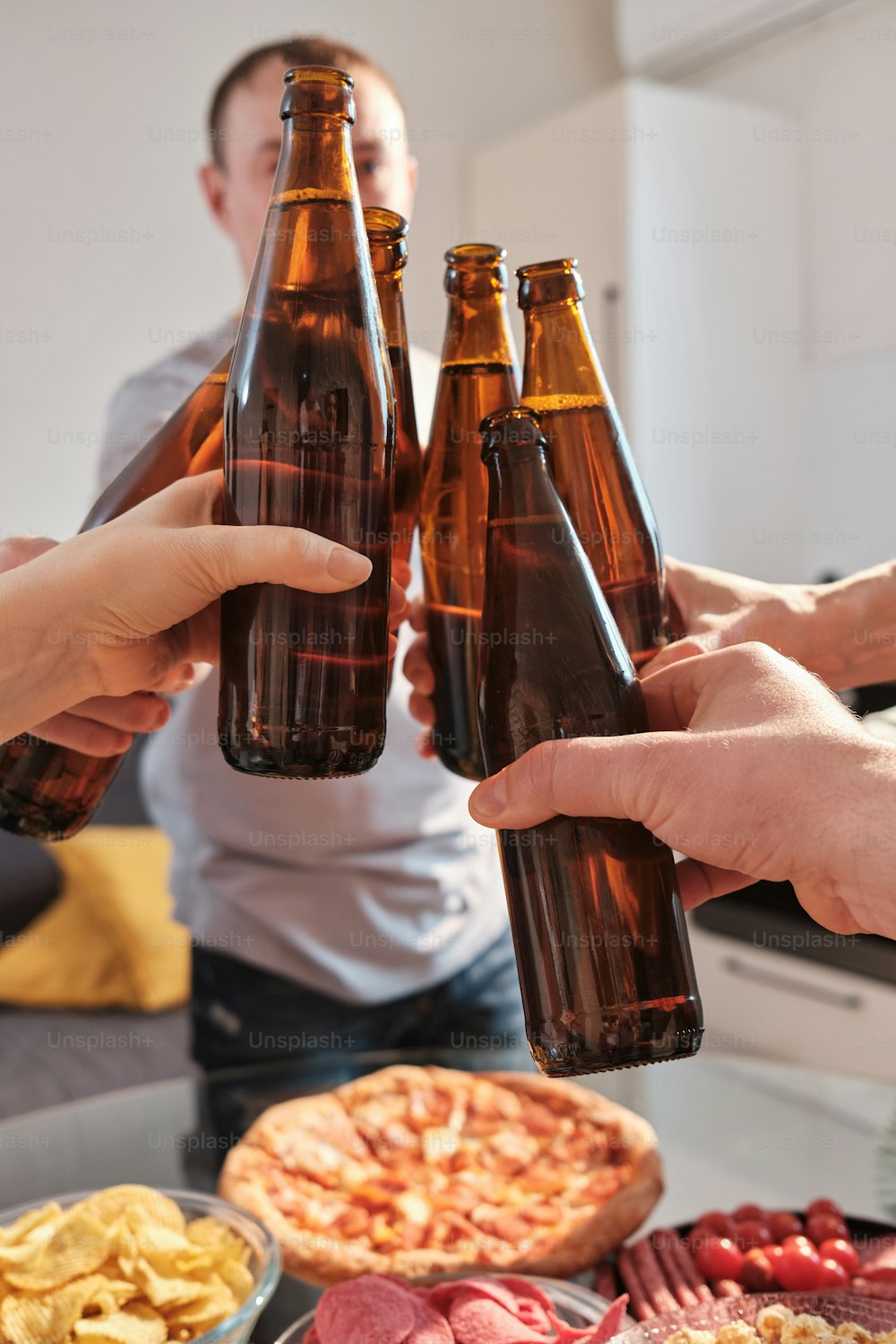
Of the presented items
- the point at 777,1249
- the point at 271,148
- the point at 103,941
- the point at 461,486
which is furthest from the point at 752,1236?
the point at 103,941

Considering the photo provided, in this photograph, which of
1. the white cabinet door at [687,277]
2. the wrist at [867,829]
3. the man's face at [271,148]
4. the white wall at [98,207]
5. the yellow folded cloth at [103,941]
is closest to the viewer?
the wrist at [867,829]

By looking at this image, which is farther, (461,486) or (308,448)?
(461,486)

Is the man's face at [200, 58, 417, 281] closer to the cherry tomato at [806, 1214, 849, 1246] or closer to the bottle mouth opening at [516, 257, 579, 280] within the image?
the bottle mouth opening at [516, 257, 579, 280]

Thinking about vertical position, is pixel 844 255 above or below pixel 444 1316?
above

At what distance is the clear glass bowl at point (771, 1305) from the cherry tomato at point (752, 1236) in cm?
15

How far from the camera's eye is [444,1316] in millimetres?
743

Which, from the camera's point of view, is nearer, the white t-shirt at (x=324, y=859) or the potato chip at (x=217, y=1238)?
the potato chip at (x=217, y=1238)

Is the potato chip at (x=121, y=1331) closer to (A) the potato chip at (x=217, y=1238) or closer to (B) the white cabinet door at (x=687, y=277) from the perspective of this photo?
(A) the potato chip at (x=217, y=1238)

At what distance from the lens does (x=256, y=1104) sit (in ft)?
4.29

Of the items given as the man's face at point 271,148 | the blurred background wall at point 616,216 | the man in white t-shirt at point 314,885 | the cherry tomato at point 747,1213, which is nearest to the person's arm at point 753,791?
the cherry tomato at point 747,1213

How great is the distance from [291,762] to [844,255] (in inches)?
131

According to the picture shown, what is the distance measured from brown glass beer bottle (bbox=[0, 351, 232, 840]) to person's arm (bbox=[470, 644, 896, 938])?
33 cm

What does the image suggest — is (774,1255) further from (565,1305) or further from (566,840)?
(566,840)

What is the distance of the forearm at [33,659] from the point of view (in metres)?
0.68
